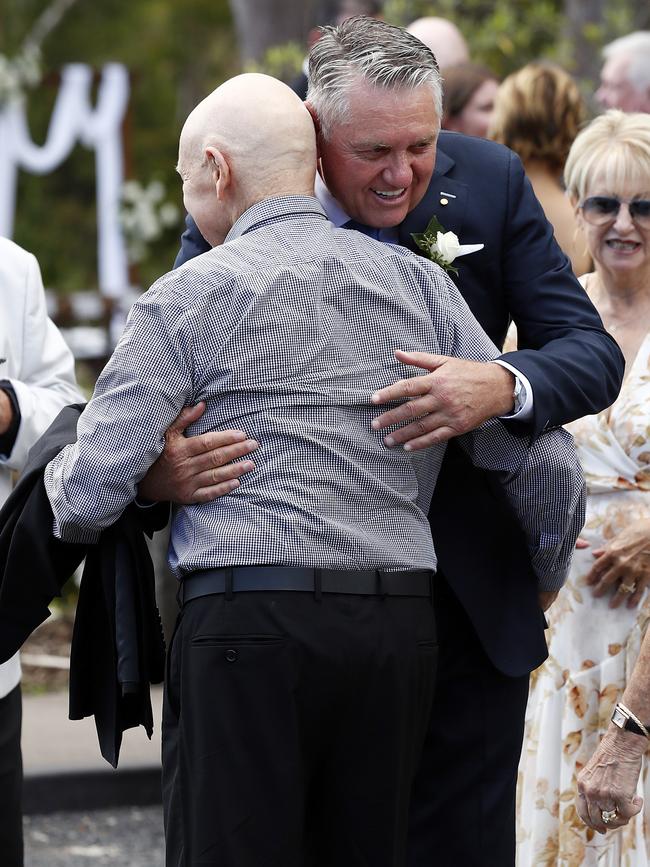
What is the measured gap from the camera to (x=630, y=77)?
18.9 feet

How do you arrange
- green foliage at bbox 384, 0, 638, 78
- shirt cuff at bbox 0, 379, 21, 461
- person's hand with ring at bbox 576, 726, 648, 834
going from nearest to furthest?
person's hand with ring at bbox 576, 726, 648, 834 < shirt cuff at bbox 0, 379, 21, 461 < green foliage at bbox 384, 0, 638, 78

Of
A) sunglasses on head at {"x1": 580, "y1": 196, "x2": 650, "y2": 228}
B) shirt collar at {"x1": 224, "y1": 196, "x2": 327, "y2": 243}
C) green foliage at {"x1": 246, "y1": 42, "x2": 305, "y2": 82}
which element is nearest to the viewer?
shirt collar at {"x1": 224, "y1": 196, "x2": 327, "y2": 243}

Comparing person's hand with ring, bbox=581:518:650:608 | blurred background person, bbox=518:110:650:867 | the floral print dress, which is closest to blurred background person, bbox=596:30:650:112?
blurred background person, bbox=518:110:650:867

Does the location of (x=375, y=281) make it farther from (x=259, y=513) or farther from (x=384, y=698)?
(x=384, y=698)

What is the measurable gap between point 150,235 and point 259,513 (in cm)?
916

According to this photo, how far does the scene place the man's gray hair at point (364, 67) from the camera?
270cm

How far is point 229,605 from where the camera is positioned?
→ 100 inches

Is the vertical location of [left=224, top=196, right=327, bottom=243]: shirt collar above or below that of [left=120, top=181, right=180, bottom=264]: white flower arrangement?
above

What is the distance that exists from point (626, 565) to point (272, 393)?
4.27 ft

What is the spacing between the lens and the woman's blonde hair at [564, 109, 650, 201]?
3682mm

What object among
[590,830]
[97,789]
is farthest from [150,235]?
[590,830]

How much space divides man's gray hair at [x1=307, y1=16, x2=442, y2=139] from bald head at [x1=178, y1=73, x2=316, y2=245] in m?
0.09

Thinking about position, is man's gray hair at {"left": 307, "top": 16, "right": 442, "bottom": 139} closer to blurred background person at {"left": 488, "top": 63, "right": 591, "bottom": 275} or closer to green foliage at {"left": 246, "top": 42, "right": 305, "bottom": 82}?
blurred background person at {"left": 488, "top": 63, "right": 591, "bottom": 275}

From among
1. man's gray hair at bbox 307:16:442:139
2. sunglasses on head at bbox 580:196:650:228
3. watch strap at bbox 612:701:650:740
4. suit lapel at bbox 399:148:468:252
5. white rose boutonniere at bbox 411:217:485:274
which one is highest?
man's gray hair at bbox 307:16:442:139
